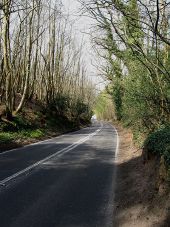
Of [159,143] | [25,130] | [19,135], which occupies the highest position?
[159,143]

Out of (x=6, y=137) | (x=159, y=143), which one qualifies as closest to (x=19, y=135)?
(x=6, y=137)

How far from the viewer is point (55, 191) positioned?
10.7 m

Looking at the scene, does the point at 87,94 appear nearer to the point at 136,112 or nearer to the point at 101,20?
the point at 136,112

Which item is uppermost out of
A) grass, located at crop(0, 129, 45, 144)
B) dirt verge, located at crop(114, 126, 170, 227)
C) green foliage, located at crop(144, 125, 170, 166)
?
green foliage, located at crop(144, 125, 170, 166)

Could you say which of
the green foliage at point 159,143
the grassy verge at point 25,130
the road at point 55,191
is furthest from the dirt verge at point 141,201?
the grassy verge at point 25,130

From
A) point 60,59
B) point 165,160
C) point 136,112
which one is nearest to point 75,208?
point 165,160

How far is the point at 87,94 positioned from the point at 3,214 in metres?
99.5

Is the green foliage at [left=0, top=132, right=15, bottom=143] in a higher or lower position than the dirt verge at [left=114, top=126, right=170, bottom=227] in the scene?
higher

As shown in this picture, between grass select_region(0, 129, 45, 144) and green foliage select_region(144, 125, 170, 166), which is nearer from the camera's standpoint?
green foliage select_region(144, 125, 170, 166)

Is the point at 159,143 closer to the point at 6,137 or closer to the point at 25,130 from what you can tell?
the point at 6,137

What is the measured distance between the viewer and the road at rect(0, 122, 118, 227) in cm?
810

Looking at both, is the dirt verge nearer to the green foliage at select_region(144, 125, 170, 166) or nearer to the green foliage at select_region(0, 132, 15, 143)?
the green foliage at select_region(144, 125, 170, 166)

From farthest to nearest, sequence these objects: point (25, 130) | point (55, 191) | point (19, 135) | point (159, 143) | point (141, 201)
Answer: point (25, 130) → point (19, 135) → point (159, 143) → point (55, 191) → point (141, 201)

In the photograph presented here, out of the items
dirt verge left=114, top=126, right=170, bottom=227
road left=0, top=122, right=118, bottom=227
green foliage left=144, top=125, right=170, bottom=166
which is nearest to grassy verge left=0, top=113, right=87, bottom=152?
road left=0, top=122, right=118, bottom=227
